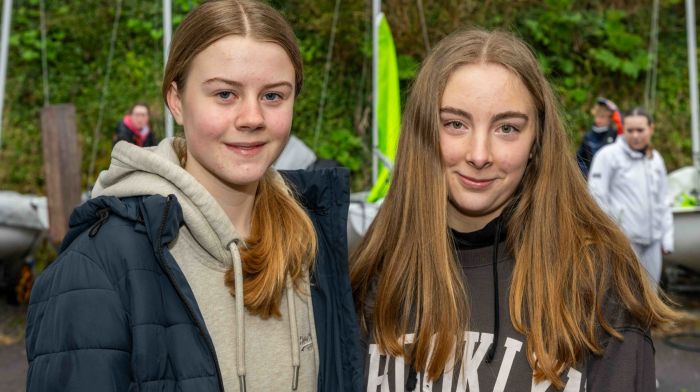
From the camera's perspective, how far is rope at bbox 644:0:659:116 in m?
11.7

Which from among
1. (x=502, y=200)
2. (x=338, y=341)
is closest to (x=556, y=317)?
(x=502, y=200)

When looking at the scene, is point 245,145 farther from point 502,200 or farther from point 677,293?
point 677,293

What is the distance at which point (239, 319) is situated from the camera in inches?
71.1

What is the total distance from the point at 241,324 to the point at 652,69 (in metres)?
11.5

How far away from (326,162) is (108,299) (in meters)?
5.99

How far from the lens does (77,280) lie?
5.25 ft

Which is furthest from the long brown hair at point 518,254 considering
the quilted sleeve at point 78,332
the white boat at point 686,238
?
the white boat at point 686,238

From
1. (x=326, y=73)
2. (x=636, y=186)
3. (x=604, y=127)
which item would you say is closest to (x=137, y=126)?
(x=326, y=73)

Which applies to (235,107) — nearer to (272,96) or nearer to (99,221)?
(272,96)

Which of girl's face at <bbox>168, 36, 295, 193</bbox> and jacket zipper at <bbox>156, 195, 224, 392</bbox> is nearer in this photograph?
jacket zipper at <bbox>156, 195, 224, 392</bbox>

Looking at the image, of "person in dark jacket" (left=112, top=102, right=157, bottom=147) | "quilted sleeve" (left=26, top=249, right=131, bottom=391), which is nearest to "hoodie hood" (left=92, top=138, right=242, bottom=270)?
"quilted sleeve" (left=26, top=249, right=131, bottom=391)

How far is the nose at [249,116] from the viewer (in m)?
1.84

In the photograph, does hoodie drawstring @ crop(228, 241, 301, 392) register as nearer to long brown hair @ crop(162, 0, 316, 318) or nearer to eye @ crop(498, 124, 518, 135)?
long brown hair @ crop(162, 0, 316, 318)

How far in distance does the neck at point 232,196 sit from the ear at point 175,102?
106mm
